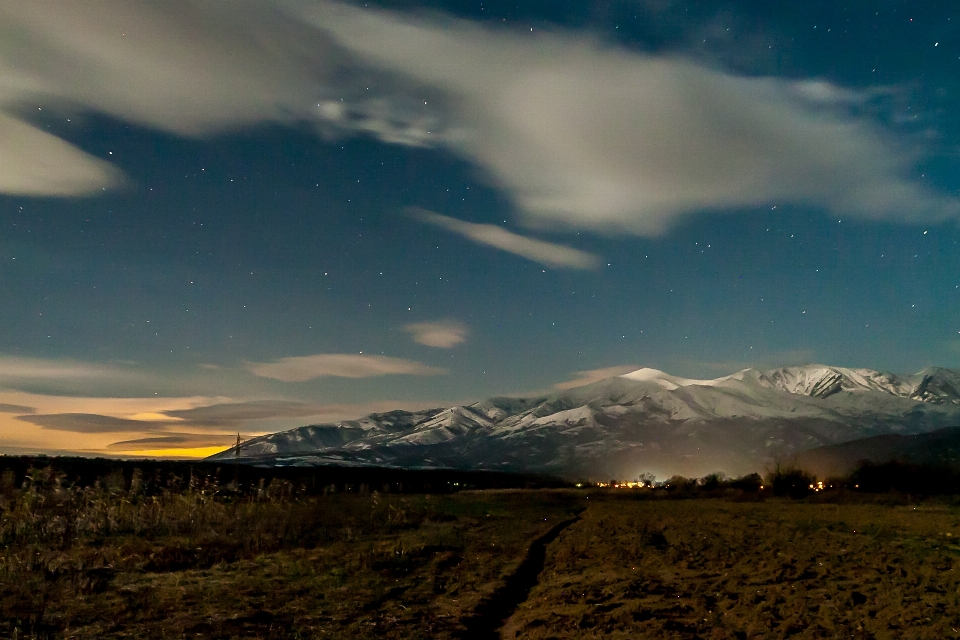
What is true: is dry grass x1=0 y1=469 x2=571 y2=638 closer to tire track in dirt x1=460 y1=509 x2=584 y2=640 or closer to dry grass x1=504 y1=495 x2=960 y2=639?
tire track in dirt x1=460 y1=509 x2=584 y2=640

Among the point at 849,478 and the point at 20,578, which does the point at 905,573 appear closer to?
the point at 20,578

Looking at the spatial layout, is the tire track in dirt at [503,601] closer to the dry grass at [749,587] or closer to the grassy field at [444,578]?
the grassy field at [444,578]

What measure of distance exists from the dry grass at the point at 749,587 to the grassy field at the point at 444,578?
8cm

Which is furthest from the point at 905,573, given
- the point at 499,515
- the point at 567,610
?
the point at 499,515

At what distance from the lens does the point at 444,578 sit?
1026 inches

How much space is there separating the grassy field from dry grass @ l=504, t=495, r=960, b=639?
8 centimetres

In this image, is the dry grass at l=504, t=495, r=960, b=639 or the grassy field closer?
the dry grass at l=504, t=495, r=960, b=639

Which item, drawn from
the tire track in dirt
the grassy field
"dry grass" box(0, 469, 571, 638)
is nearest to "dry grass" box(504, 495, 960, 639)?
the grassy field

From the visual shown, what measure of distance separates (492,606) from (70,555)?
16781 millimetres

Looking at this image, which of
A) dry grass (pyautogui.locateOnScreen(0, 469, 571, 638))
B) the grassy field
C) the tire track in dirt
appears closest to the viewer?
the grassy field

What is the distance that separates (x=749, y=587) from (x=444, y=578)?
33.7ft

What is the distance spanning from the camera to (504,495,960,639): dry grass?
1747 cm

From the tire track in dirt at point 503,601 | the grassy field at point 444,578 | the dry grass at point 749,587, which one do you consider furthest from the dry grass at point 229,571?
the dry grass at point 749,587

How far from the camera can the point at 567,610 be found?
20031 millimetres
